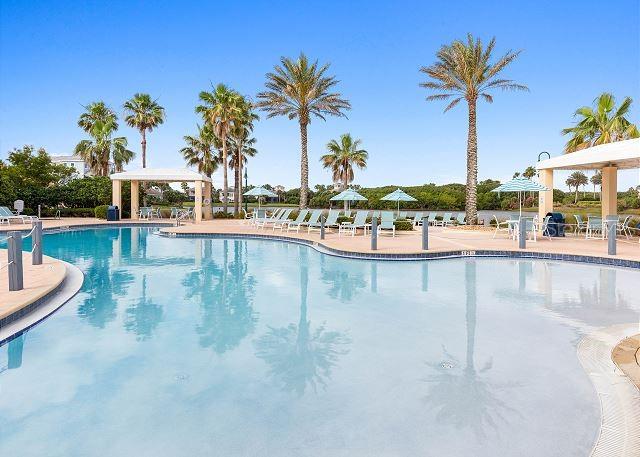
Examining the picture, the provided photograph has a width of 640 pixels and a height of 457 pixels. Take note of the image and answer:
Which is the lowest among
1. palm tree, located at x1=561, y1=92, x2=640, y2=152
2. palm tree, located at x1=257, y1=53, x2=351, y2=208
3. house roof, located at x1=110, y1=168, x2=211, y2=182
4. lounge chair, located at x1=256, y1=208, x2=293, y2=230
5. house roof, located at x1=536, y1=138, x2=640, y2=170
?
lounge chair, located at x1=256, y1=208, x2=293, y2=230

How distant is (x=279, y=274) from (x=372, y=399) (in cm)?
601

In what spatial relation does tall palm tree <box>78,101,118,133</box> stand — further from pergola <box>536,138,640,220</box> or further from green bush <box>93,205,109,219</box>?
pergola <box>536,138,640,220</box>

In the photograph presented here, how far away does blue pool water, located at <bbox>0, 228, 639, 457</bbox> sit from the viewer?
296cm

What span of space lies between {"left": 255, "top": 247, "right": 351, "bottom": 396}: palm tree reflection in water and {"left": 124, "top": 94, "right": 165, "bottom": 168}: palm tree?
30.0m

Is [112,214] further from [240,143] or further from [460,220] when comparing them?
[460,220]

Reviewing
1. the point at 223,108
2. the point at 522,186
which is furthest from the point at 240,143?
the point at 522,186

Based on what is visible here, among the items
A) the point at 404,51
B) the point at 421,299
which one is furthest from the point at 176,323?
the point at 404,51

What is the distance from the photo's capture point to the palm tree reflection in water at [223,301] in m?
5.20

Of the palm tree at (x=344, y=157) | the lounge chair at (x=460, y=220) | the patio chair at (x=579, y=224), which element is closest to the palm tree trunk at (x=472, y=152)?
the lounge chair at (x=460, y=220)

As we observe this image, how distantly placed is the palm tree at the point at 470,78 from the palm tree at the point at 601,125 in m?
5.97

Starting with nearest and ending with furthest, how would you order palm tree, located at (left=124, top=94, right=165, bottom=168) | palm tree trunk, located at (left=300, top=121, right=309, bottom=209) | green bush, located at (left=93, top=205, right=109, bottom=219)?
1. palm tree trunk, located at (left=300, top=121, right=309, bottom=209)
2. green bush, located at (left=93, top=205, right=109, bottom=219)
3. palm tree, located at (left=124, top=94, right=165, bottom=168)

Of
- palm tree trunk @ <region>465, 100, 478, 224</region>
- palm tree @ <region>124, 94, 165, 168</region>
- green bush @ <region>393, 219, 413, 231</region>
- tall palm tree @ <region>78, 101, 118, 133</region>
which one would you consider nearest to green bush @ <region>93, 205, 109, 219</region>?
palm tree @ <region>124, 94, 165, 168</region>

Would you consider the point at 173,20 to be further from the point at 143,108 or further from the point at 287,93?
the point at 143,108

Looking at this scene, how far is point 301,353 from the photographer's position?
4.63 metres
